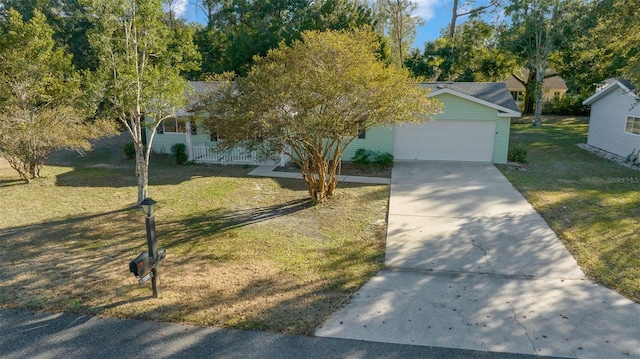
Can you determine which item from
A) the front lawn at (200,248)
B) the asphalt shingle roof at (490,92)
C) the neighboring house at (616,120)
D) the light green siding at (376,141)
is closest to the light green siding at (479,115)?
the asphalt shingle roof at (490,92)

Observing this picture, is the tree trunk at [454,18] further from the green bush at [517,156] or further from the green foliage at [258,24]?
the green bush at [517,156]

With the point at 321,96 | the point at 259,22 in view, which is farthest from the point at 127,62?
the point at 259,22

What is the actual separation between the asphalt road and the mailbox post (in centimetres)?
64

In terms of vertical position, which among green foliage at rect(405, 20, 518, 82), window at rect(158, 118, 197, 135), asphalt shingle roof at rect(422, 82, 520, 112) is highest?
green foliage at rect(405, 20, 518, 82)

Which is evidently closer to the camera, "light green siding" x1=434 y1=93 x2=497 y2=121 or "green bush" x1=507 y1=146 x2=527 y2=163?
"light green siding" x1=434 y1=93 x2=497 y2=121

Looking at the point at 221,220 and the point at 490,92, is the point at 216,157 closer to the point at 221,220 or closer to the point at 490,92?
the point at 221,220

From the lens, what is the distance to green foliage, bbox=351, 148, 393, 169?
1568 cm

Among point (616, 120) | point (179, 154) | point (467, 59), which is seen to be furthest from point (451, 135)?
point (467, 59)

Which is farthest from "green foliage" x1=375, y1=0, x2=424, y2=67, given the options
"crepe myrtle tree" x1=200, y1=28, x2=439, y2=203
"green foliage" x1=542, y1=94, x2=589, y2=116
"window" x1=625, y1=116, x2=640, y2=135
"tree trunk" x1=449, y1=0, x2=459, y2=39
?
"crepe myrtle tree" x1=200, y1=28, x2=439, y2=203

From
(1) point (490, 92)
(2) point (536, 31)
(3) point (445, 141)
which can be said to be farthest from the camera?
(2) point (536, 31)

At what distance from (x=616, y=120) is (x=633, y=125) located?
1.22 meters

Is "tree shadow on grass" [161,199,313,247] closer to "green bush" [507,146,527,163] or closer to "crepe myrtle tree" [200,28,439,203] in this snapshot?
"crepe myrtle tree" [200,28,439,203]

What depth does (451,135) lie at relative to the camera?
1628 centimetres

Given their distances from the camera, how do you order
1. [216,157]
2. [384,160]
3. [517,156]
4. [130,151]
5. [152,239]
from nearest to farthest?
[152,239], [384,160], [517,156], [216,157], [130,151]
